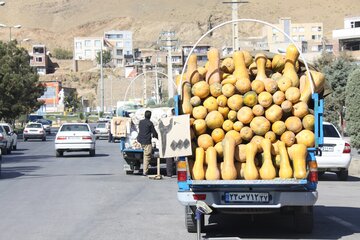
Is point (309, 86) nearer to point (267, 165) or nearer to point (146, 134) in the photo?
point (267, 165)

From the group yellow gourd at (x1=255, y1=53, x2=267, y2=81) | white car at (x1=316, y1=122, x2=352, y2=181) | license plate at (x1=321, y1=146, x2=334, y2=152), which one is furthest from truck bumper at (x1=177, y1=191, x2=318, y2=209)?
license plate at (x1=321, y1=146, x2=334, y2=152)

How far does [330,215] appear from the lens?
51.5 ft

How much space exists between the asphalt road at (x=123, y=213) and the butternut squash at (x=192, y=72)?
2413 mm

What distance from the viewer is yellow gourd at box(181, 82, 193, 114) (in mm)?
13148

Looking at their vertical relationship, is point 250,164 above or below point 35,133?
above

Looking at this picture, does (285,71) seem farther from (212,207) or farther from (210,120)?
(212,207)

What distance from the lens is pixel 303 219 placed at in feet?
42.9

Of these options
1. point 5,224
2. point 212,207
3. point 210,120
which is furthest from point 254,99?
point 5,224

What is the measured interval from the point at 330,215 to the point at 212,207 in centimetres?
384

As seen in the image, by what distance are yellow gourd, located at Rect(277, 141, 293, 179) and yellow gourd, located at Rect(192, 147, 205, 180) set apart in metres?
1.14

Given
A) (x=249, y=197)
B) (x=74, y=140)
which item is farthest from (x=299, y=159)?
(x=74, y=140)

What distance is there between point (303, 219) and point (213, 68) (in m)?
2.75

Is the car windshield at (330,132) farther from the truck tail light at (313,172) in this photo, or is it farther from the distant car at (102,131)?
the distant car at (102,131)

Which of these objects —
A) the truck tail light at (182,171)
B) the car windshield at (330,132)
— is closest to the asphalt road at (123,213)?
the truck tail light at (182,171)
